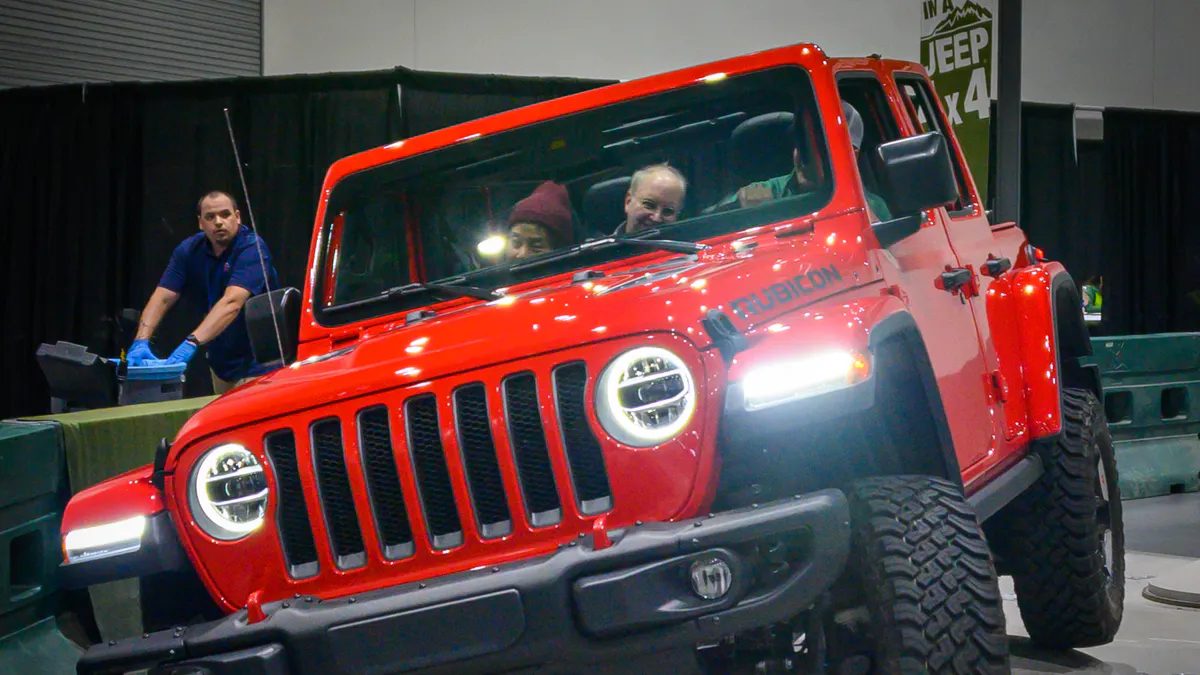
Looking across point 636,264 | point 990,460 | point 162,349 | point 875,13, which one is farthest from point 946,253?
point 875,13

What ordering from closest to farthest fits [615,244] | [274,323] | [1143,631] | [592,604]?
[592,604]
[615,244]
[274,323]
[1143,631]

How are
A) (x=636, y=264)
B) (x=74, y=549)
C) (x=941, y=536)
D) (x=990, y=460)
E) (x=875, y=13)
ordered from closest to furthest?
(x=941, y=536) → (x=74, y=549) → (x=636, y=264) → (x=990, y=460) → (x=875, y=13)

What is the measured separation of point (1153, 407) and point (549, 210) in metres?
7.20

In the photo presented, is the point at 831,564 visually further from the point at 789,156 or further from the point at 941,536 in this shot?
the point at 789,156

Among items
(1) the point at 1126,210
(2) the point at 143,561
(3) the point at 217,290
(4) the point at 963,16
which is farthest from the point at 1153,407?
(1) the point at 1126,210

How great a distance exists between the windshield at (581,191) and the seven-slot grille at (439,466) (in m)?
0.87

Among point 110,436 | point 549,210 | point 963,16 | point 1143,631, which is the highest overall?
point 963,16

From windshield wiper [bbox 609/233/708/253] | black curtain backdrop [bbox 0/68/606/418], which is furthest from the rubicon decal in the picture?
black curtain backdrop [bbox 0/68/606/418]

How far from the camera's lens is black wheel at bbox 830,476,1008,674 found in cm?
290

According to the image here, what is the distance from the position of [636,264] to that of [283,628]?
1.41 meters

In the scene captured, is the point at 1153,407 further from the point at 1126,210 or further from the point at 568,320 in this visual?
the point at 1126,210

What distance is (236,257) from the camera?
719 cm

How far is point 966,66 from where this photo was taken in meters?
9.14

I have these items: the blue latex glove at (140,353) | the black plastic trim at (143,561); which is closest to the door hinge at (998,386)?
the black plastic trim at (143,561)
